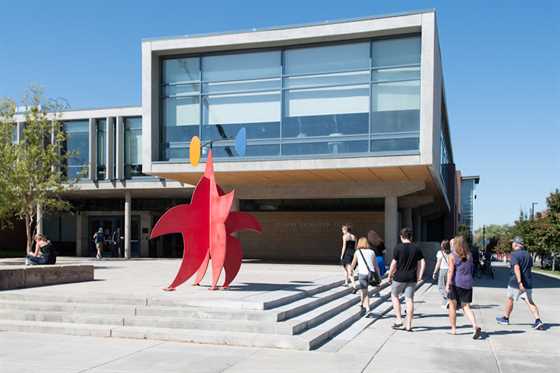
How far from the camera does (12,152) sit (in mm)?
26375

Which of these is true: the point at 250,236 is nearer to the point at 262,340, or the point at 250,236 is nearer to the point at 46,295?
the point at 46,295

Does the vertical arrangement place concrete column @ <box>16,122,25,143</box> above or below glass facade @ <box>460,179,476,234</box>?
above

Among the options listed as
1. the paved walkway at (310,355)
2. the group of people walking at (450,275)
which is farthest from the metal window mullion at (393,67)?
the paved walkway at (310,355)

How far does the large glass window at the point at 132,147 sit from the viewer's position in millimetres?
33500

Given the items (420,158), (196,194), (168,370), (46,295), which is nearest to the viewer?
(168,370)

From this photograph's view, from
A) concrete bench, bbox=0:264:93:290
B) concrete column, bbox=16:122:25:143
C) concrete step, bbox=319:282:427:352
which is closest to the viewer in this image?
→ concrete step, bbox=319:282:427:352

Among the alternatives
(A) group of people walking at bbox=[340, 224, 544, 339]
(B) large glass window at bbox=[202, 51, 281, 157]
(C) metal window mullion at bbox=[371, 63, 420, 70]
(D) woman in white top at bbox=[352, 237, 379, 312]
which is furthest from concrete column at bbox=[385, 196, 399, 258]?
(D) woman in white top at bbox=[352, 237, 379, 312]

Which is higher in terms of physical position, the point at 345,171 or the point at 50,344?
the point at 345,171

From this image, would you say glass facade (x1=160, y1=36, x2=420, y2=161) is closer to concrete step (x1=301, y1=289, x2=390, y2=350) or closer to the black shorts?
concrete step (x1=301, y1=289, x2=390, y2=350)

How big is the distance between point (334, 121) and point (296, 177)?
125 inches

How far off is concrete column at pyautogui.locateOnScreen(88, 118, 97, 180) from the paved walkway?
25.1 m

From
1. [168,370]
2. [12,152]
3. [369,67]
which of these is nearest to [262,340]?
[168,370]

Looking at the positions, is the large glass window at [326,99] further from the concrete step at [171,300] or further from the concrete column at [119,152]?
the concrete column at [119,152]

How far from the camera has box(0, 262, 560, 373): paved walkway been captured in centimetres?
746
